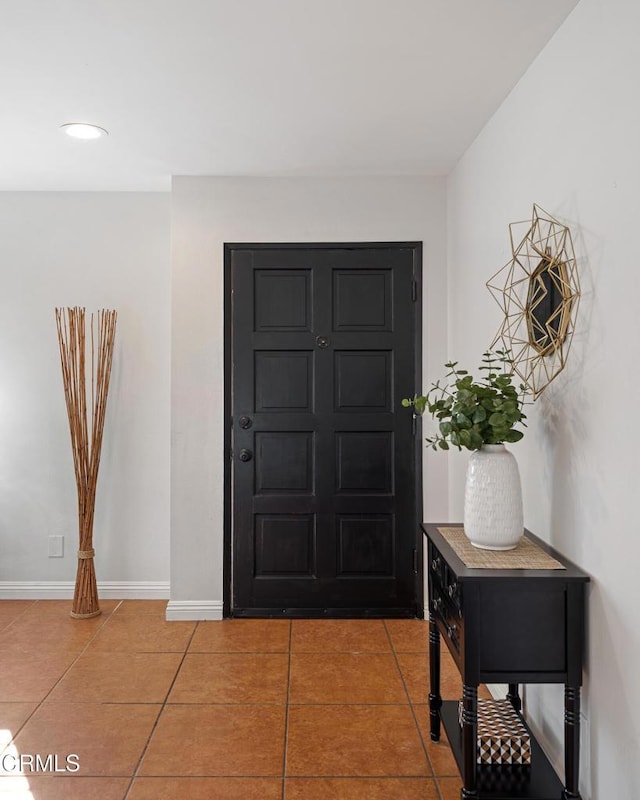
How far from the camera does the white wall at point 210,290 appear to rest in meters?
3.71

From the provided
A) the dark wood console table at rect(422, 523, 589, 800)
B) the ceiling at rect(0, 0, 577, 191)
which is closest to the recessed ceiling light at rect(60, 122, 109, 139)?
the ceiling at rect(0, 0, 577, 191)

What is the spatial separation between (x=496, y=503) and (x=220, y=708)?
149cm

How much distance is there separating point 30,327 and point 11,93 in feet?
5.55

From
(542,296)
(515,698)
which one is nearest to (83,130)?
(542,296)

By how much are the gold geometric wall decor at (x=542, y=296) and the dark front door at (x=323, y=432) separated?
3.91 ft

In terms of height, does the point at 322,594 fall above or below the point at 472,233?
below

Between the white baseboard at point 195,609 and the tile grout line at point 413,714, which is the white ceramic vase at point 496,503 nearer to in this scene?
the tile grout line at point 413,714

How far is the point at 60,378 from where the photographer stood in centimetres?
405

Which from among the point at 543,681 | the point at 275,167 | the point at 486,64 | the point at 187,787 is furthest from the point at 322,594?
the point at 486,64

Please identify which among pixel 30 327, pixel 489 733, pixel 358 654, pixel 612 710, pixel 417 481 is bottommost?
pixel 358 654

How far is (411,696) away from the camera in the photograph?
2.79 metres

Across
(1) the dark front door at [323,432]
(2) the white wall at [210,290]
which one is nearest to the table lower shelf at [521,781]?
(1) the dark front door at [323,432]

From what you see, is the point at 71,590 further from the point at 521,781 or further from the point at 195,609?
the point at 521,781

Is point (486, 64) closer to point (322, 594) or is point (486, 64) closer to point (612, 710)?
point (612, 710)
